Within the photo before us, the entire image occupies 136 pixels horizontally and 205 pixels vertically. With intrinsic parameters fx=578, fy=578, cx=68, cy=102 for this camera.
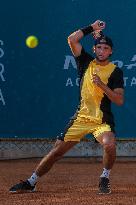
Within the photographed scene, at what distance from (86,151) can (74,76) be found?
130 cm

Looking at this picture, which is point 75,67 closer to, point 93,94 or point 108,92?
point 93,94

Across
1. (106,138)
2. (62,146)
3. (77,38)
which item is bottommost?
(62,146)

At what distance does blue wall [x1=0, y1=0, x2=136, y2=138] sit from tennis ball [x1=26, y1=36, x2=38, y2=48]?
18 cm

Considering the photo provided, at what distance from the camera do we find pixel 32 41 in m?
8.57

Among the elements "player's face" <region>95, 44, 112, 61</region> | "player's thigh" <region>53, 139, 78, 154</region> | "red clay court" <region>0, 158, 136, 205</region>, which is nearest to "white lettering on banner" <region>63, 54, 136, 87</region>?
"red clay court" <region>0, 158, 136, 205</region>

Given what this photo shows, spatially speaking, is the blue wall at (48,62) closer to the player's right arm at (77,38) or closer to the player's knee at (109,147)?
the player's right arm at (77,38)

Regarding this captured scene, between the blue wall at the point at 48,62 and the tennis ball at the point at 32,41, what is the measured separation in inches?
7.0

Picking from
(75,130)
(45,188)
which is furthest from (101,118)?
(45,188)

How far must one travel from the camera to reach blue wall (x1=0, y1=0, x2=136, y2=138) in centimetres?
938

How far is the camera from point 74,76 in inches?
373

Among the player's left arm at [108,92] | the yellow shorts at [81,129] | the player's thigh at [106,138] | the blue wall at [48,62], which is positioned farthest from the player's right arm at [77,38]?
the blue wall at [48,62]

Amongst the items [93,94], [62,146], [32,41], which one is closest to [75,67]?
[32,41]

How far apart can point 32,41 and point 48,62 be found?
37.9 inches

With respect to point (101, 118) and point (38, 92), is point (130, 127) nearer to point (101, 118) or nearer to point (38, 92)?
point (38, 92)
